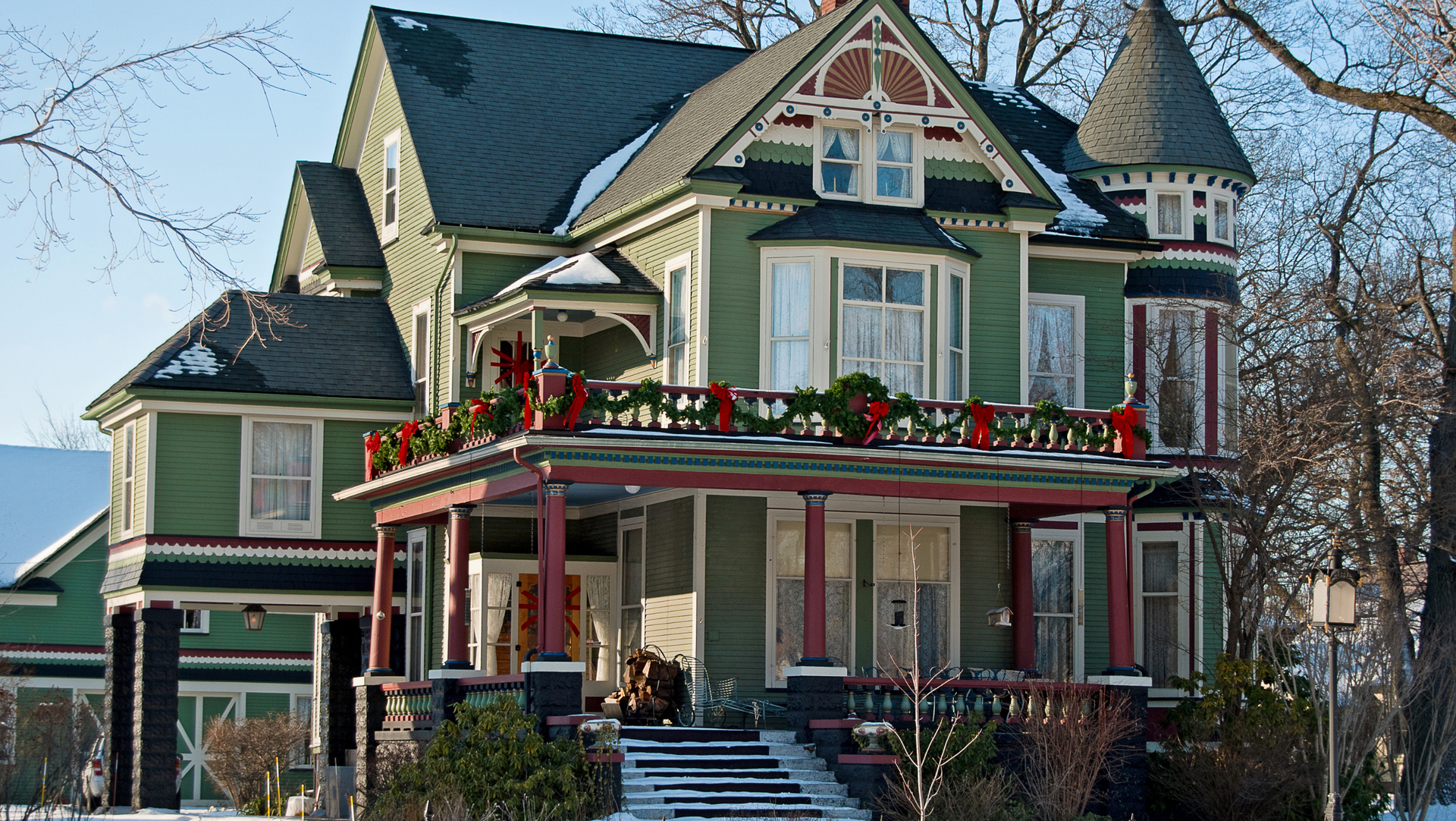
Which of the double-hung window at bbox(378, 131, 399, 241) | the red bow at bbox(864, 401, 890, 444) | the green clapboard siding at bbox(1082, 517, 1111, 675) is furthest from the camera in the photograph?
the double-hung window at bbox(378, 131, 399, 241)

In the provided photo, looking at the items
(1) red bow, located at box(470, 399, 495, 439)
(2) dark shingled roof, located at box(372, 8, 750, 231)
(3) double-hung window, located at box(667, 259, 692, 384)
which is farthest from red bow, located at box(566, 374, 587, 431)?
(2) dark shingled roof, located at box(372, 8, 750, 231)

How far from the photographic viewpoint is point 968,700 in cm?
2398

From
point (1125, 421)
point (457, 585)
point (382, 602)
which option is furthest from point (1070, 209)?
point (382, 602)

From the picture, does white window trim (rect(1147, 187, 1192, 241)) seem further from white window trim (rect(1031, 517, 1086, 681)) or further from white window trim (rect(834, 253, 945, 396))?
white window trim (rect(834, 253, 945, 396))

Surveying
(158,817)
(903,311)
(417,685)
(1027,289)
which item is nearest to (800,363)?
(903,311)

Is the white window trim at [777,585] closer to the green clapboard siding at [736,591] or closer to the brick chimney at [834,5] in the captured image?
the green clapboard siding at [736,591]

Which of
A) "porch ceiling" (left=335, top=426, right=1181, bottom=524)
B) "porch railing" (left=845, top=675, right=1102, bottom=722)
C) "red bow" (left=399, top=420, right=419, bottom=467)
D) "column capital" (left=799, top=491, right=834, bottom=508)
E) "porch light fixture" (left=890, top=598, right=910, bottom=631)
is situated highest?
"red bow" (left=399, top=420, right=419, bottom=467)

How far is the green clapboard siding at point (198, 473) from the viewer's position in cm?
2962

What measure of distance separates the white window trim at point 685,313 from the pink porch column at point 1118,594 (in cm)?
610

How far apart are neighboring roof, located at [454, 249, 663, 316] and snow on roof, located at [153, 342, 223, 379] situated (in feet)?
14.5

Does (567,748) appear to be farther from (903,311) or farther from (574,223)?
(574,223)

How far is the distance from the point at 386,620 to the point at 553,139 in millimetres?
8543

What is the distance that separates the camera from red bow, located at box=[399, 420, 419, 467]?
27.0m

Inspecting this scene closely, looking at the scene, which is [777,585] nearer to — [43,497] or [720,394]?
[720,394]
